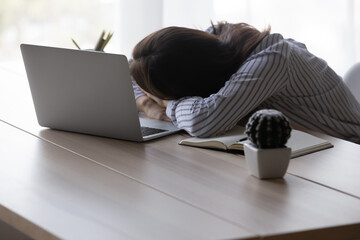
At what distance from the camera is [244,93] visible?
173 centimetres

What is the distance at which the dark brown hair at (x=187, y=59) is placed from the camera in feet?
5.84

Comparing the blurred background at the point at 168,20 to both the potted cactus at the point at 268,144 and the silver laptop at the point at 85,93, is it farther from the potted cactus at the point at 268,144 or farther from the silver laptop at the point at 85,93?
the potted cactus at the point at 268,144

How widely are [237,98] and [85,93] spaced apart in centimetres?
39

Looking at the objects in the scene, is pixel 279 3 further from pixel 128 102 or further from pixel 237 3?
pixel 128 102

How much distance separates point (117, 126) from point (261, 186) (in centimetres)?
47

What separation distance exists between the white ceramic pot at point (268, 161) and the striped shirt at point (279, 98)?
305 millimetres

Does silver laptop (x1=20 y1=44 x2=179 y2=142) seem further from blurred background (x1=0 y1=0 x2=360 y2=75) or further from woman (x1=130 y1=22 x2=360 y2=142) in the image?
blurred background (x1=0 y1=0 x2=360 y2=75)

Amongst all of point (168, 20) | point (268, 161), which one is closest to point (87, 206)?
point (268, 161)

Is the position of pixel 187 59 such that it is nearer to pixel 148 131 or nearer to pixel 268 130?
pixel 148 131

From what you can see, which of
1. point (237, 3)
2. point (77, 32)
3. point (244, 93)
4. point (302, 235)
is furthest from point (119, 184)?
point (77, 32)

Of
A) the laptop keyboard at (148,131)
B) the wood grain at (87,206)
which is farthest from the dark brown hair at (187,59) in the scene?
the wood grain at (87,206)

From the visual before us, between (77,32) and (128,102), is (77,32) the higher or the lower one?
the lower one

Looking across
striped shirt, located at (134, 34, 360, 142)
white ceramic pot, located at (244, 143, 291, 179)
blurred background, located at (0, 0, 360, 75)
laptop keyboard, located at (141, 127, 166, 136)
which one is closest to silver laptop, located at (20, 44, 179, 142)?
laptop keyboard, located at (141, 127, 166, 136)

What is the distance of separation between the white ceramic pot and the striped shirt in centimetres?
31
